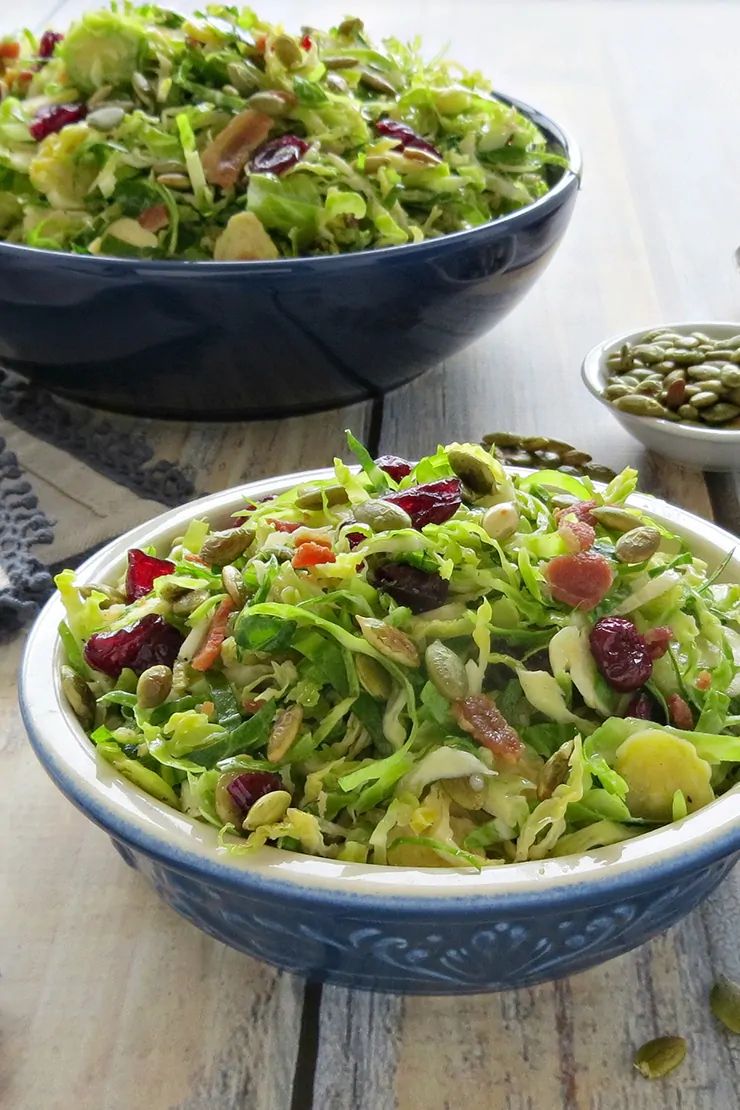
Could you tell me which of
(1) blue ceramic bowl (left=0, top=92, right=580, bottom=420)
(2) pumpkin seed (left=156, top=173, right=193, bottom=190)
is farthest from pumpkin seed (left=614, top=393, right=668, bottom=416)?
(2) pumpkin seed (left=156, top=173, right=193, bottom=190)

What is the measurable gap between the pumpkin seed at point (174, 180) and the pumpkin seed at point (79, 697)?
2.72 ft

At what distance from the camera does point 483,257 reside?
153 cm

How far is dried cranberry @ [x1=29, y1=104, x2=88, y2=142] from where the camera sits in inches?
64.3

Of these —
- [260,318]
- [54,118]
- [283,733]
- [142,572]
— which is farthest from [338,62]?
[283,733]

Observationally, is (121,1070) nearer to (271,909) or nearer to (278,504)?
(271,909)

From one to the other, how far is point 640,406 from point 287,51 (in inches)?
27.8

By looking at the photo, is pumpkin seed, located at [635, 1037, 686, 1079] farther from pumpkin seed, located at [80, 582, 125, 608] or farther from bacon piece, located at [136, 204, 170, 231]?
bacon piece, located at [136, 204, 170, 231]

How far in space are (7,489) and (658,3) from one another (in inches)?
190

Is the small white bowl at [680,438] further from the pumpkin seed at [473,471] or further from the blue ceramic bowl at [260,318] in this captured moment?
the pumpkin seed at [473,471]

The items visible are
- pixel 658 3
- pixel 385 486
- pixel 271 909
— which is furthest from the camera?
pixel 658 3

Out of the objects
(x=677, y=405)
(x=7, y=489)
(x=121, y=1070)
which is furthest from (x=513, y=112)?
(x=121, y=1070)

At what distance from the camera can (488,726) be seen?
831mm

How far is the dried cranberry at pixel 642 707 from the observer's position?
876 mm

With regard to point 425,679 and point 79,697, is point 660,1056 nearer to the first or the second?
point 425,679
